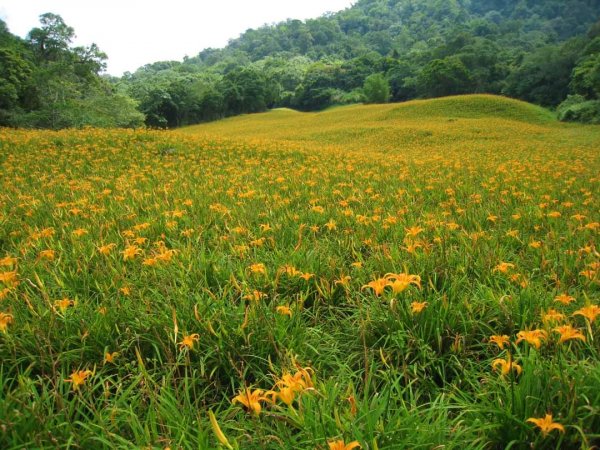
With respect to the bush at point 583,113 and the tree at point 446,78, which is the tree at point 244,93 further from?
the bush at point 583,113

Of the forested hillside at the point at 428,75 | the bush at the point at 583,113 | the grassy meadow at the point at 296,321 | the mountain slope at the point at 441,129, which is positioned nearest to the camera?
the grassy meadow at the point at 296,321

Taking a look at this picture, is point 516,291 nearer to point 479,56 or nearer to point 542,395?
point 542,395

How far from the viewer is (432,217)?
361cm

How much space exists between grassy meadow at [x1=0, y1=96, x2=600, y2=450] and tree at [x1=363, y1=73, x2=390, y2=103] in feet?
164

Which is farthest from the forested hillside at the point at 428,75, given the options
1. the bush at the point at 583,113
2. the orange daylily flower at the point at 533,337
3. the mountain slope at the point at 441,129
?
the orange daylily flower at the point at 533,337

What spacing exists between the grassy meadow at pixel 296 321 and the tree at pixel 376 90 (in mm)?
49924

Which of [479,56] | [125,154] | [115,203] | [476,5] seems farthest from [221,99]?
[476,5]

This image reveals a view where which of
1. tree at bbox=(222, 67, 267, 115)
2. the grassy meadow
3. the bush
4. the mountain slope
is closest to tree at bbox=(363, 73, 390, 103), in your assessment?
tree at bbox=(222, 67, 267, 115)

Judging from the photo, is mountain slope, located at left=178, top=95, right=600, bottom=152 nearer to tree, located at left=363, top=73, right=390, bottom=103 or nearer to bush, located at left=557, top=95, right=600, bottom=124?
bush, located at left=557, top=95, right=600, bottom=124

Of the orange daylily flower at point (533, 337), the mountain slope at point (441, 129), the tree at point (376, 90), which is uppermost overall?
the tree at point (376, 90)

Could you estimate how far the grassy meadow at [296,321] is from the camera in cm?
122

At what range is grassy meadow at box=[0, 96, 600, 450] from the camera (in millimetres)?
1221

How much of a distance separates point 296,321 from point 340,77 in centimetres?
7390

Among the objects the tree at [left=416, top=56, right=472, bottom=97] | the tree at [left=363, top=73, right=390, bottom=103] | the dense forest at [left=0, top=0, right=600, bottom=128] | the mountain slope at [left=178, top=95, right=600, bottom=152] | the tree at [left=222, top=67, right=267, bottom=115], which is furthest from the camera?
the tree at [left=222, top=67, right=267, bottom=115]
